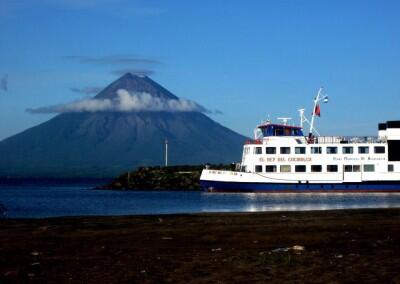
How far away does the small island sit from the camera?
9949cm

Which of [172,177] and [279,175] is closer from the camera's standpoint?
[279,175]

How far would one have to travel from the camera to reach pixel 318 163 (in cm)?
7512

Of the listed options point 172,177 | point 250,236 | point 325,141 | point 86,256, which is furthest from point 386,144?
point 86,256

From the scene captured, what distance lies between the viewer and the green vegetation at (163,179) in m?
99.5

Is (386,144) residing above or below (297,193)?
above

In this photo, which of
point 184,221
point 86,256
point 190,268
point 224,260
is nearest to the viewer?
point 190,268

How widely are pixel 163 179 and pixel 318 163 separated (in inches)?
1301

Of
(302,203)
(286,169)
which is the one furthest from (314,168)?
(302,203)

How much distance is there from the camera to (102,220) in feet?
107

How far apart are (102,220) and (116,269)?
16627mm

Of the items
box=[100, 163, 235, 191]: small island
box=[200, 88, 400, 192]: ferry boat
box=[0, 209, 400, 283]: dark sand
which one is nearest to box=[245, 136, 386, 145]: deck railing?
box=[200, 88, 400, 192]: ferry boat

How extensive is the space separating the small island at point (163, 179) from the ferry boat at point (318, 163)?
2002 centimetres

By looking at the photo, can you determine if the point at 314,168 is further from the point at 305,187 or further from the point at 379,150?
the point at 379,150

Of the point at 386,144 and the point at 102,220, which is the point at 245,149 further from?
the point at 102,220
